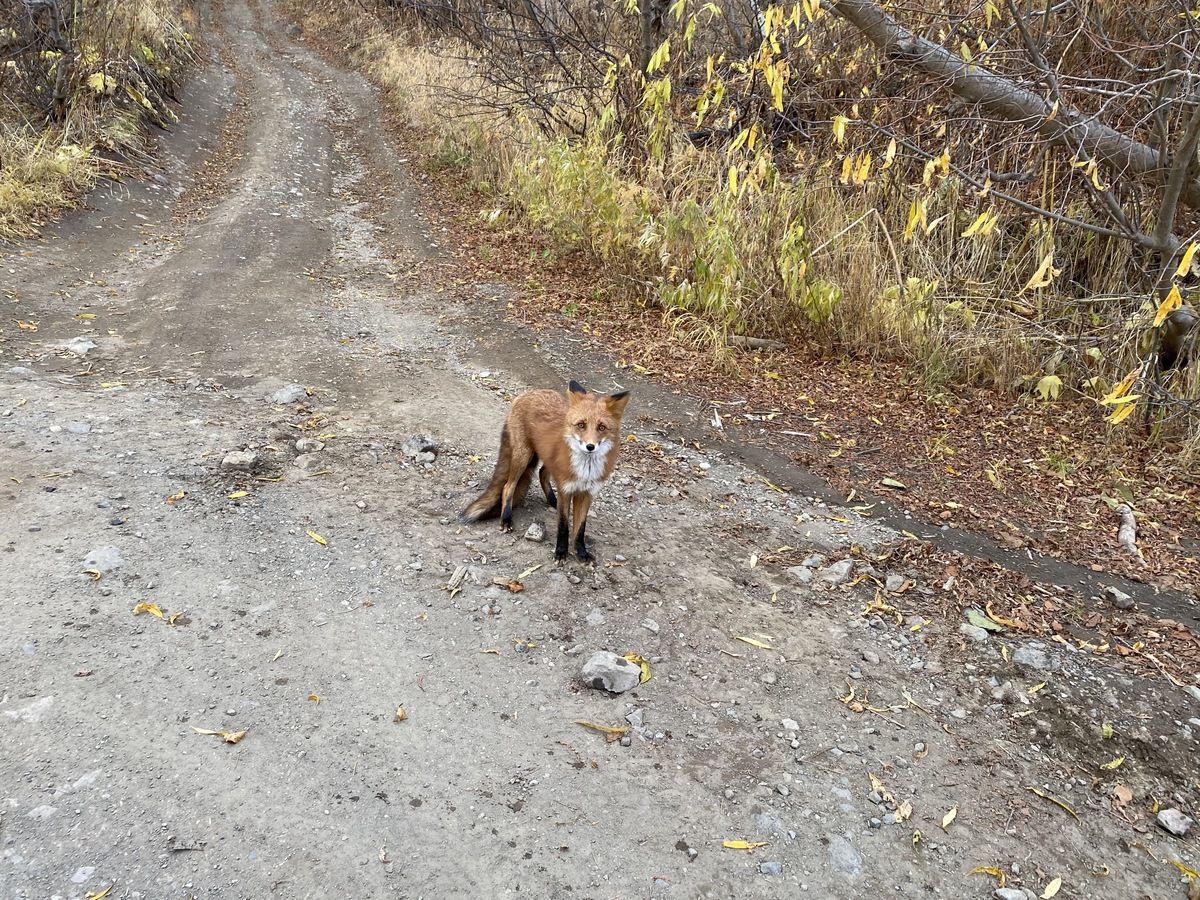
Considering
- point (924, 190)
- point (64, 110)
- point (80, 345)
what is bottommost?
point (80, 345)

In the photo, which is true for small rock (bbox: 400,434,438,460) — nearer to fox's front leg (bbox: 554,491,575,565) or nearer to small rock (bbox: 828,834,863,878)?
fox's front leg (bbox: 554,491,575,565)

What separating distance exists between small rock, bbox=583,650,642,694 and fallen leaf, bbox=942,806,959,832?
1476 millimetres

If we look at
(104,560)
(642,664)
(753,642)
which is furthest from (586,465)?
(104,560)

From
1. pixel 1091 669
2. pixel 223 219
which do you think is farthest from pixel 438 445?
A: pixel 223 219

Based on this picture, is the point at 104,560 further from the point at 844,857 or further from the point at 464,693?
the point at 844,857

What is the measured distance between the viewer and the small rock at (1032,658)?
13.1ft

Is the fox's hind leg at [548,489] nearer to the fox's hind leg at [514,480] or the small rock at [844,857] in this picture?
the fox's hind leg at [514,480]

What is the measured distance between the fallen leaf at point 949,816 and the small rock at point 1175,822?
88 cm

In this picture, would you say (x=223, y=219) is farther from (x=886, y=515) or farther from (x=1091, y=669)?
(x=1091, y=669)

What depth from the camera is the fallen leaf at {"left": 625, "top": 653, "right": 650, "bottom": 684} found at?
12.3 ft

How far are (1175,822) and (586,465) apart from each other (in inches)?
125

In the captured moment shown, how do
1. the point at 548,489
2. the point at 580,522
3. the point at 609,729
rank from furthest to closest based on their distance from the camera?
the point at 548,489 < the point at 580,522 < the point at 609,729

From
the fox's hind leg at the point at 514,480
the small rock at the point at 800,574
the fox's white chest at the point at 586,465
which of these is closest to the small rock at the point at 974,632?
the small rock at the point at 800,574

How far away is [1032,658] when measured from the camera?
4039 millimetres
